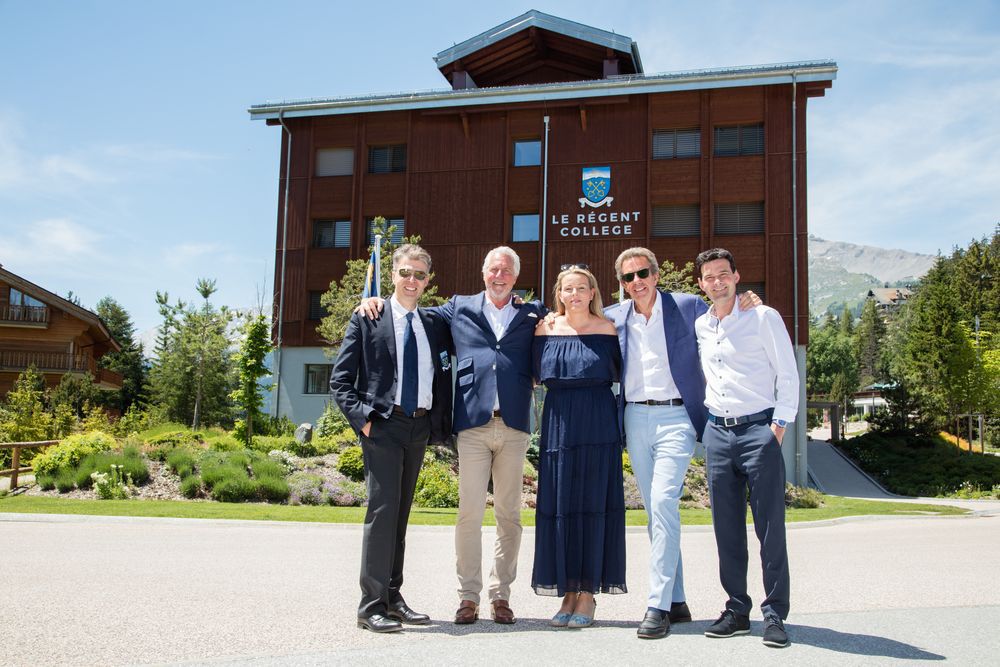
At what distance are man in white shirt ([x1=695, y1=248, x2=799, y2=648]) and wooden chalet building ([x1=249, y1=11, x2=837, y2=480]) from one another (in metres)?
24.1

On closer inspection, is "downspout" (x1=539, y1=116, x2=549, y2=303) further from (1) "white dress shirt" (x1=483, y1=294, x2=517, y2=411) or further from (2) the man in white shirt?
(2) the man in white shirt

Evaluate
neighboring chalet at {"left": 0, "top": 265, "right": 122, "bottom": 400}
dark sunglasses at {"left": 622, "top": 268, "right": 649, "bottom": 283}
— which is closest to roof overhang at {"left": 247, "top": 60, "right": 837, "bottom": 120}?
neighboring chalet at {"left": 0, "top": 265, "right": 122, "bottom": 400}

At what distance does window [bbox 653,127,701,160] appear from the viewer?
3092 cm

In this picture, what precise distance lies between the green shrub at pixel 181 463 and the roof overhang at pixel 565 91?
19.1 meters

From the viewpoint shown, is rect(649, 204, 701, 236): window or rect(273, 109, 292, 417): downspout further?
rect(273, 109, 292, 417): downspout

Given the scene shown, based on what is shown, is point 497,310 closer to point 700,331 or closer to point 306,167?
point 700,331

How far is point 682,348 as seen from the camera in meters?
5.23

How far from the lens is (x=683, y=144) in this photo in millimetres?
31016

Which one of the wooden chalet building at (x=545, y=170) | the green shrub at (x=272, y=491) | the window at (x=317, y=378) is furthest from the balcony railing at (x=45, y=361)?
the green shrub at (x=272, y=491)

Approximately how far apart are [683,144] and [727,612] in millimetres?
28400

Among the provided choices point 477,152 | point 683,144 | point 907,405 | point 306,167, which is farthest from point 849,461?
point 306,167

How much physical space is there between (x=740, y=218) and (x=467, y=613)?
2765 cm

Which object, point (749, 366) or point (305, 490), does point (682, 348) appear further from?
point (305, 490)

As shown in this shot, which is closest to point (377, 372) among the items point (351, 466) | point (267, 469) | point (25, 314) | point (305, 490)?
point (305, 490)
